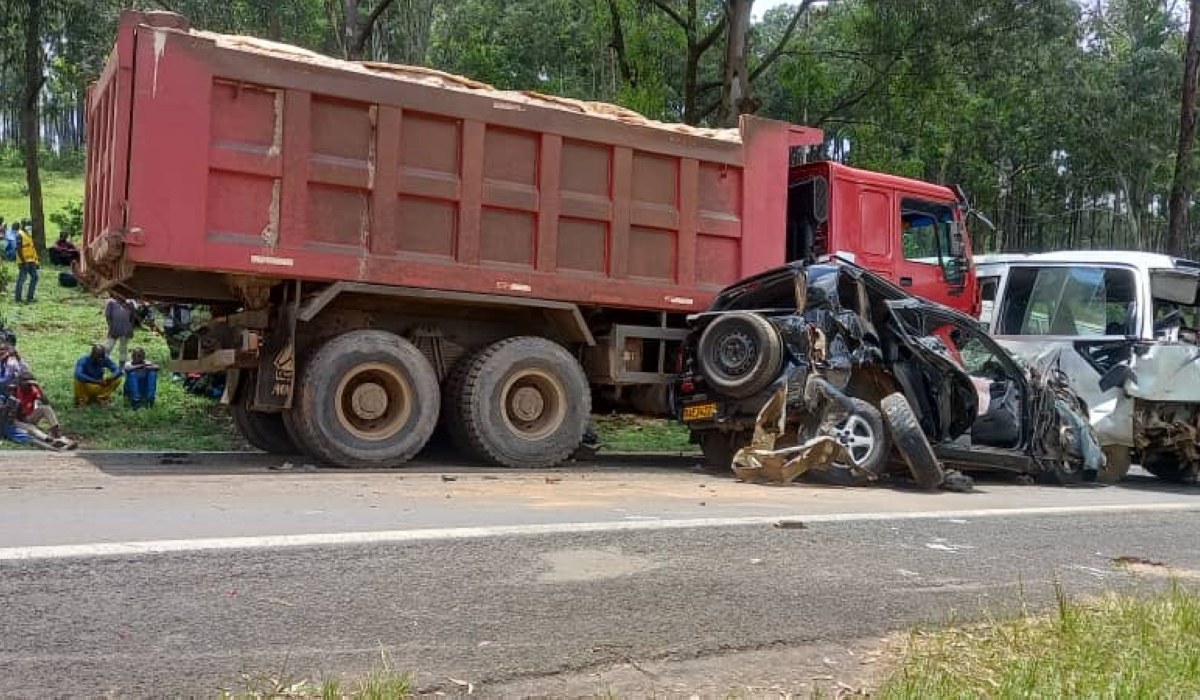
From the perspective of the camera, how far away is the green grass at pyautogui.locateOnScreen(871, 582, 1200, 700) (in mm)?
3279

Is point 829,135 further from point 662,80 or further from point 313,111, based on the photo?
point 313,111

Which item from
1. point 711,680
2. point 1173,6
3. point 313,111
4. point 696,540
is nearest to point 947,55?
point 313,111

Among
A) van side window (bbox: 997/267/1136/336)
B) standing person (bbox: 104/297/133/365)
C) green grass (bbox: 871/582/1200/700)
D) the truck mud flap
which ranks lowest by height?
green grass (bbox: 871/582/1200/700)

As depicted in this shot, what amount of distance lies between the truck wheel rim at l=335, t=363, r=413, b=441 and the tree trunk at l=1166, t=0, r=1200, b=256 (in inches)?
617

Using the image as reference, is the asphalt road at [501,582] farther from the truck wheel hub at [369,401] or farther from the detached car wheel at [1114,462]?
the detached car wheel at [1114,462]

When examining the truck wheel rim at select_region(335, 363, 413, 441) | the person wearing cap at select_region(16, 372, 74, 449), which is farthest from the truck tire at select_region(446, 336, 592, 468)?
the person wearing cap at select_region(16, 372, 74, 449)

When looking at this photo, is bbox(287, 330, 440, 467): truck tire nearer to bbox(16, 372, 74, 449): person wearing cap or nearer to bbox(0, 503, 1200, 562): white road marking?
bbox(16, 372, 74, 449): person wearing cap

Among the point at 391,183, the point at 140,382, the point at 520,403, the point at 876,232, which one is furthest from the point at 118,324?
the point at 876,232

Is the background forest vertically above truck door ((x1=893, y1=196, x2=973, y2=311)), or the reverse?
the background forest

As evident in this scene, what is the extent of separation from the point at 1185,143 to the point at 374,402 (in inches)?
655

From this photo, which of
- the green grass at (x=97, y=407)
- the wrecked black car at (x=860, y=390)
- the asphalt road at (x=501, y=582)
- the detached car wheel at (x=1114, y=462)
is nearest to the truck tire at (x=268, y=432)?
the green grass at (x=97, y=407)

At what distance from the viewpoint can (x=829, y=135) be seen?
26.2 meters

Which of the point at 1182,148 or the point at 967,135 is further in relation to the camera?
the point at 967,135

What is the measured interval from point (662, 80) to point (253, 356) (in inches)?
443
